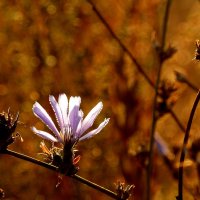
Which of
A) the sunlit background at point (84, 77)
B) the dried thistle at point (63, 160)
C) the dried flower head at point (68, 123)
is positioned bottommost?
the dried thistle at point (63, 160)

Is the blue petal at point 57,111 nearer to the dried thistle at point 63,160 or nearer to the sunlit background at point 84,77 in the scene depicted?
the dried thistle at point 63,160

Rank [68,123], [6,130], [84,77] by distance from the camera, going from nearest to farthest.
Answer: [6,130]
[68,123]
[84,77]

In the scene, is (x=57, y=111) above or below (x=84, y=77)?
below

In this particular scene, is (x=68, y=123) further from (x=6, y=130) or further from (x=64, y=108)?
(x=6, y=130)

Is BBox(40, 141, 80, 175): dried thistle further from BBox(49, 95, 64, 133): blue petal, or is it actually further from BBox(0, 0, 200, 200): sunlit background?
BBox(0, 0, 200, 200): sunlit background

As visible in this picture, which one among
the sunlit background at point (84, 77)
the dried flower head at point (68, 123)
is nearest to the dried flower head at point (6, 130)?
the dried flower head at point (68, 123)

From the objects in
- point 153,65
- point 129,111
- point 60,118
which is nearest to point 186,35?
point 153,65

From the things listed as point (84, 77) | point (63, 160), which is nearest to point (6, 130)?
point (63, 160)

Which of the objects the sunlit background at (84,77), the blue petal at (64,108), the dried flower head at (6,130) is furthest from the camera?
the sunlit background at (84,77)
